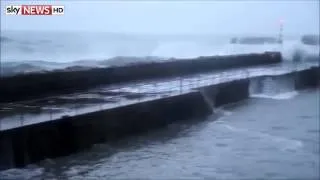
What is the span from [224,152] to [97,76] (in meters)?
4.55

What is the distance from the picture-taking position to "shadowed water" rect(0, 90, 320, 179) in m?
2.75

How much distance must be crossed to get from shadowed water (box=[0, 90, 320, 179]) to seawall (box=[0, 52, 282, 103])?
2.25m

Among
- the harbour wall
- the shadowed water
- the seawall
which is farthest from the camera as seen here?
the seawall

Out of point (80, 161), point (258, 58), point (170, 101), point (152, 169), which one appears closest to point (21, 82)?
point (170, 101)

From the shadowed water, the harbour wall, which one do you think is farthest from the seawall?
the shadowed water

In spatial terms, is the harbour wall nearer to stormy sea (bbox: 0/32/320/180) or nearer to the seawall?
Answer: stormy sea (bbox: 0/32/320/180)

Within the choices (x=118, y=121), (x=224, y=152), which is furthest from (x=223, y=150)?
(x=118, y=121)

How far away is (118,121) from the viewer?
4.66m

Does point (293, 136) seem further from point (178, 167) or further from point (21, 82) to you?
point (21, 82)

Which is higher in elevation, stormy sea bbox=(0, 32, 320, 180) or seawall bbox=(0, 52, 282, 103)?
seawall bbox=(0, 52, 282, 103)

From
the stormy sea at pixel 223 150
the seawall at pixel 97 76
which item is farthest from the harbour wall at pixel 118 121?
the seawall at pixel 97 76

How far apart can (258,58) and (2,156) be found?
31.7ft

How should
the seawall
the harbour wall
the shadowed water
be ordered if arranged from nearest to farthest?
the shadowed water
the harbour wall
the seawall

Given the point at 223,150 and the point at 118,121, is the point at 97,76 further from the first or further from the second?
the point at 223,150
